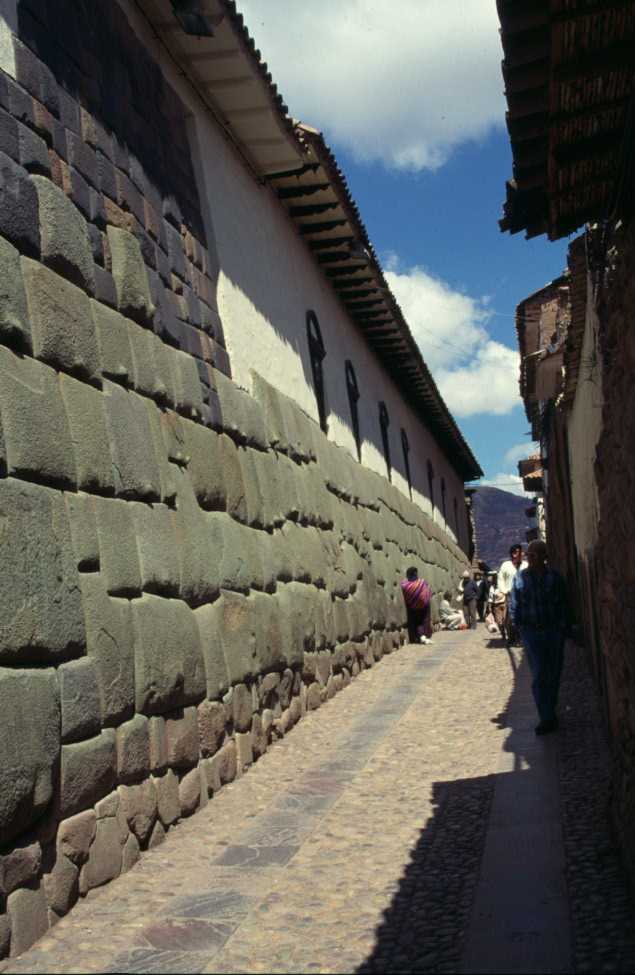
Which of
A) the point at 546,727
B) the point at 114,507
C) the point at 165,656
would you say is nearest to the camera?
the point at 114,507

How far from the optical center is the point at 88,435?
4926 millimetres

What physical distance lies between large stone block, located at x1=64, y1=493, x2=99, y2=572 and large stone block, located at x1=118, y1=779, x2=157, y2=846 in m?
1.03

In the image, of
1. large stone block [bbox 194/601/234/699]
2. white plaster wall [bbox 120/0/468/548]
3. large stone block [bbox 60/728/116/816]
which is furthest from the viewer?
white plaster wall [bbox 120/0/468/548]

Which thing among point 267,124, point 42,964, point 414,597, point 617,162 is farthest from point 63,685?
point 414,597

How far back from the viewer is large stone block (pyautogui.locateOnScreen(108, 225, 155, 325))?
5.77 m

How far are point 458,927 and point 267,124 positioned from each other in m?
7.02

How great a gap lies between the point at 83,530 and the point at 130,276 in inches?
70.5

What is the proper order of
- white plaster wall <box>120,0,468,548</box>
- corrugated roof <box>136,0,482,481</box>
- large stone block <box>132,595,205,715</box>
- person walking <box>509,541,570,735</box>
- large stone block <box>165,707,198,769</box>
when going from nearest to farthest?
large stone block <box>132,595,205,715</box>, large stone block <box>165,707,198,769</box>, person walking <box>509,541,570,735</box>, corrugated roof <box>136,0,482,481</box>, white plaster wall <box>120,0,468,548</box>

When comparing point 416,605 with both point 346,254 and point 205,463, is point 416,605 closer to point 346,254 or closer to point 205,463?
point 346,254

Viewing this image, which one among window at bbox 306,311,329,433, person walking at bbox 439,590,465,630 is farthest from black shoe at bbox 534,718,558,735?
person walking at bbox 439,590,465,630

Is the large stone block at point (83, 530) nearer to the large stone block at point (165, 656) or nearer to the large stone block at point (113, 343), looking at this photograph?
the large stone block at point (165, 656)

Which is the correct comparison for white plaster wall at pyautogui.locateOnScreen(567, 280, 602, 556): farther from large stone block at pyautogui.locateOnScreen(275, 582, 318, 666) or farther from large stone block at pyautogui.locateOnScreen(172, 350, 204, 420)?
large stone block at pyautogui.locateOnScreen(172, 350, 204, 420)

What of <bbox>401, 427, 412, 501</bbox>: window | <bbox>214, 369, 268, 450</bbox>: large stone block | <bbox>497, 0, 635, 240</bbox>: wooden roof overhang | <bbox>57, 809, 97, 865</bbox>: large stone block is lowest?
<bbox>57, 809, 97, 865</bbox>: large stone block

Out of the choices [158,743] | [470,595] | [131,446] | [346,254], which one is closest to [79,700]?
[158,743]
